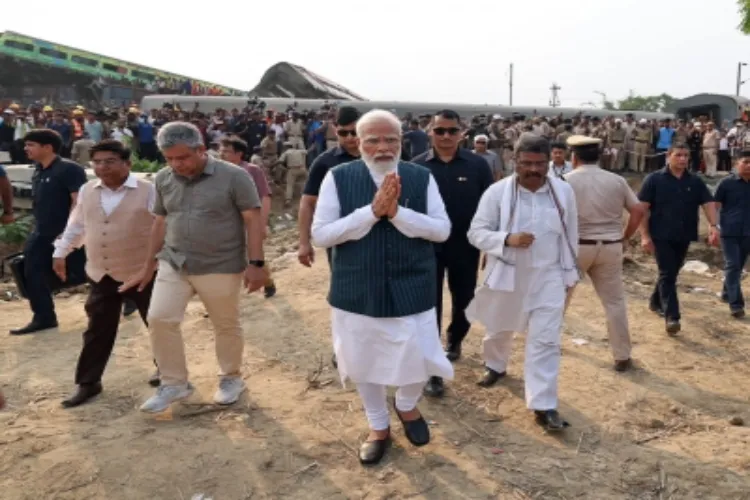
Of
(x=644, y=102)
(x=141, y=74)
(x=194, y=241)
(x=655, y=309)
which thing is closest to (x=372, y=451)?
(x=194, y=241)

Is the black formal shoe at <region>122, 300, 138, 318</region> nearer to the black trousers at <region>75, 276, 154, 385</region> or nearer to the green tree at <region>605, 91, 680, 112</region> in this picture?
the black trousers at <region>75, 276, 154, 385</region>

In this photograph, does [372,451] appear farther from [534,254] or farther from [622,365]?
[622,365]

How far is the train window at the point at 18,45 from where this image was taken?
24500mm

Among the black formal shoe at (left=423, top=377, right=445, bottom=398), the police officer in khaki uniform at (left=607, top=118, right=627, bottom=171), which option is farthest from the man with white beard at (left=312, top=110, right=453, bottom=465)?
the police officer in khaki uniform at (left=607, top=118, right=627, bottom=171)

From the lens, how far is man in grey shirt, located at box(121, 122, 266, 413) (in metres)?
3.89

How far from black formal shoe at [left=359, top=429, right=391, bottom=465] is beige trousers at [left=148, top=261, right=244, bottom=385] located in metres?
1.17

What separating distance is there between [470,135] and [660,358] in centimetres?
1156

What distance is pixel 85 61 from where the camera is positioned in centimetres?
2623

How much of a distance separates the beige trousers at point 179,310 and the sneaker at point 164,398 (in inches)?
1.4

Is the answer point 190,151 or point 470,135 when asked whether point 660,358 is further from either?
point 470,135

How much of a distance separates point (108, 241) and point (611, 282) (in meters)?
3.38

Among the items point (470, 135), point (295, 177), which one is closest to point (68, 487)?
point (295, 177)

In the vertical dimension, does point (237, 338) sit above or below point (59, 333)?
above

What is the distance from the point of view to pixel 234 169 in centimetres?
398
